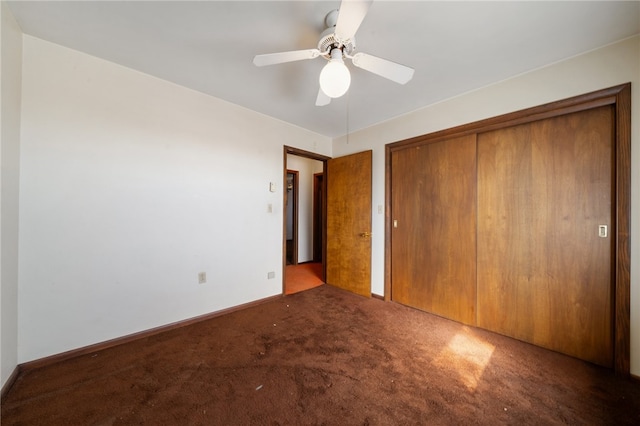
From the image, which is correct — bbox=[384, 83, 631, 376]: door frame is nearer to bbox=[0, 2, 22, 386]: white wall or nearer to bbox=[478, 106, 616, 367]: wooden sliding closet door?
bbox=[478, 106, 616, 367]: wooden sliding closet door

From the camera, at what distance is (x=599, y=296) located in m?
1.65

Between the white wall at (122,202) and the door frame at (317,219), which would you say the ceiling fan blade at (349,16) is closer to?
the white wall at (122,202)

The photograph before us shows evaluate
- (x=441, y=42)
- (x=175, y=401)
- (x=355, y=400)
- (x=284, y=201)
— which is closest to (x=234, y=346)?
(x=175, y=401)

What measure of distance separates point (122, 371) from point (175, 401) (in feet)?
1.91

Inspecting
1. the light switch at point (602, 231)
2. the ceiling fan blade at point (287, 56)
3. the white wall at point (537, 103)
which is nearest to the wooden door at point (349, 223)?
the white wall at point (537, 103)

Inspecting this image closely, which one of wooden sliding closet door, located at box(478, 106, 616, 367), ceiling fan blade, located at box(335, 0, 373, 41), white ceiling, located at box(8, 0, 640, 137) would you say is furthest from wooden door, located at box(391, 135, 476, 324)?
ceiling fan blade, located at box(335, 0, 373, 41)

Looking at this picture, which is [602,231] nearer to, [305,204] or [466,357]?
[466,357]

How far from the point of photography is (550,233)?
184 centimetres

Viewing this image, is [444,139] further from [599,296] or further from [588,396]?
[588,396]

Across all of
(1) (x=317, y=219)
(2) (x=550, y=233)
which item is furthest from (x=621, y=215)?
(1) (x=317, y=219)

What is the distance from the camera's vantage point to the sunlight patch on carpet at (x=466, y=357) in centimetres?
155

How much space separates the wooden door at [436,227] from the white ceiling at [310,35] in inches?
29.2

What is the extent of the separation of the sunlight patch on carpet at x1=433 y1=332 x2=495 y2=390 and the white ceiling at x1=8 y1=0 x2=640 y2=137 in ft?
7.66

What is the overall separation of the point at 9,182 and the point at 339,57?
7.19ft
